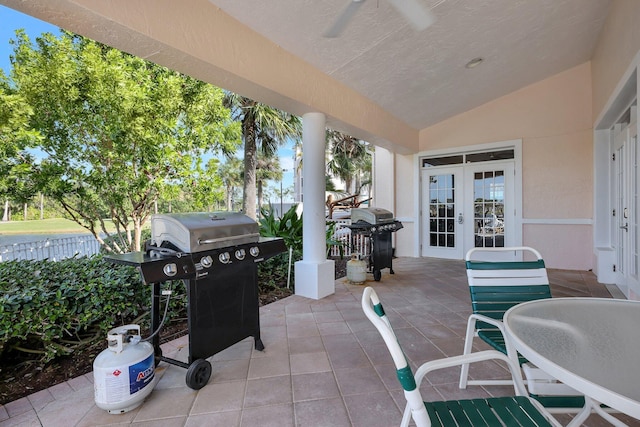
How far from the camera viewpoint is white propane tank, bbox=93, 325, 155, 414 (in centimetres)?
167

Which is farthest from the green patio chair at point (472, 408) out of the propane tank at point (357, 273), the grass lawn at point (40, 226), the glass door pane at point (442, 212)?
the grass lawn at point (40, 226)

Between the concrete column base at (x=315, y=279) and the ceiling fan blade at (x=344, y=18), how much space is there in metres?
2.57

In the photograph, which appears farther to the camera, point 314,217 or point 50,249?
point 50,249

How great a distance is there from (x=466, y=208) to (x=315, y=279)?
4.12m

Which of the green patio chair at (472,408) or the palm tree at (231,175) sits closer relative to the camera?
the green patio chair at (472,408)

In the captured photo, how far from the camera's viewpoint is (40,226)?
6.60 meters

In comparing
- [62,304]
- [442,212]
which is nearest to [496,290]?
[62,304]

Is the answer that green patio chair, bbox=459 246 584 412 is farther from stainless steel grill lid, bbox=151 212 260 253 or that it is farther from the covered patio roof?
the covered patio roof

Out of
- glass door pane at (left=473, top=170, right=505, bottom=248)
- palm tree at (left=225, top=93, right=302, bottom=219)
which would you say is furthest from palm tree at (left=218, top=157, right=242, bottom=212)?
glass door pane at (left=473, top=170, right=505, bottom=248)

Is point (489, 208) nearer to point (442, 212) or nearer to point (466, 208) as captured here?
point (466, 208)

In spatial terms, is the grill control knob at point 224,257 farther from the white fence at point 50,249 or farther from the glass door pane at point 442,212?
the glass door pane at point 442,212

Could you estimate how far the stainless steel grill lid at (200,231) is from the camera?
6.29ft

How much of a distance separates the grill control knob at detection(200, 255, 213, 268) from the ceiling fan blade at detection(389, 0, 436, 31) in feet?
7.13

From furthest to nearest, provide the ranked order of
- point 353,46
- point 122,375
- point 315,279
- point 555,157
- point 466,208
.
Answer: point 466,208, point 555,157, point 315,279, point 353,46, point 122,375
